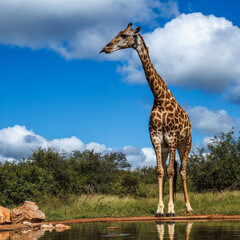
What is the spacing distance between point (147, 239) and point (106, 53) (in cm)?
737

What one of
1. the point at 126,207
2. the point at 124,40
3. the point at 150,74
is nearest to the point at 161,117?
the point at 150,74

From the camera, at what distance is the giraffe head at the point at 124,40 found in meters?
13.1

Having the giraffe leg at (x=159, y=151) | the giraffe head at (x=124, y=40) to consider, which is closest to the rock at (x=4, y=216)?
the giraffe leg at (x=159, y=151)

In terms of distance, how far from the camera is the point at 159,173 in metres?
13.1

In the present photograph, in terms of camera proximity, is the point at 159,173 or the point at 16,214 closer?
the point at 16,214

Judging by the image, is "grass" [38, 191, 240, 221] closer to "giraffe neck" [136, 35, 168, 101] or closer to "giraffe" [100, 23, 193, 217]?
"giraffe" [100, 23, 193, 217]

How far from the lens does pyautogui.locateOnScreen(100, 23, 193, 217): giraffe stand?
13.1 m

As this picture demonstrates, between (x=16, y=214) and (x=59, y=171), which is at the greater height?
(x=59, y=171)

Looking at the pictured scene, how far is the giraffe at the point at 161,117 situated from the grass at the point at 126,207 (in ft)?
3.93

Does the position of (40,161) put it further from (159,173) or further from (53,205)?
(159,173)

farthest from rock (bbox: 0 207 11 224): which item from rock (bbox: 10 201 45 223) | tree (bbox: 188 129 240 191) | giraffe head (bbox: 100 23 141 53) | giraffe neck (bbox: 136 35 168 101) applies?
tree (bbox: 188 129 240 191)

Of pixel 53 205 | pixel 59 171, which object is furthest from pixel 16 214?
pixel 59 171

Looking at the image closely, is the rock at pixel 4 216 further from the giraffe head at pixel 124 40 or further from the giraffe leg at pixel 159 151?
the giraffe head at pixel 124 40

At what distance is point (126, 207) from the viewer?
14781 millimetres
